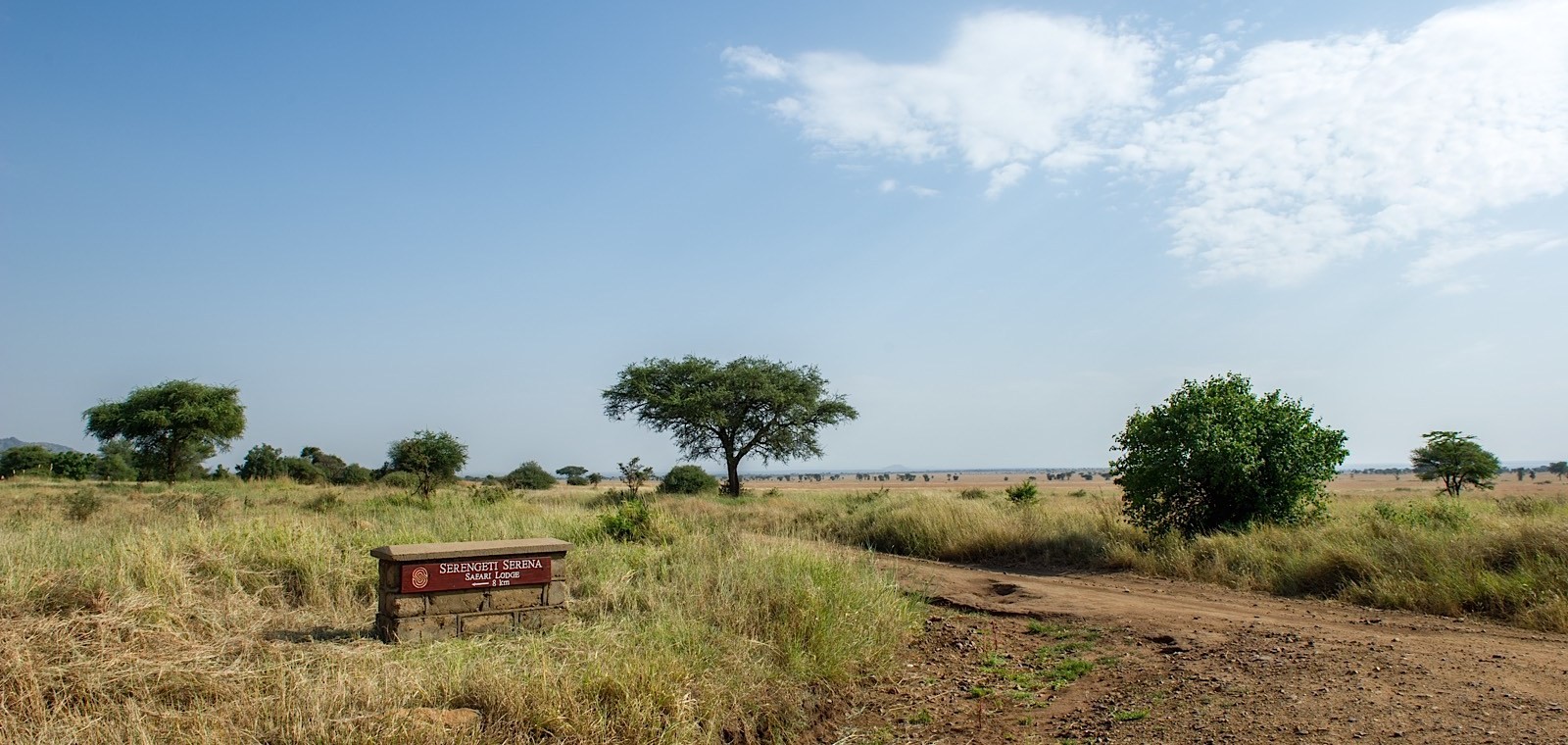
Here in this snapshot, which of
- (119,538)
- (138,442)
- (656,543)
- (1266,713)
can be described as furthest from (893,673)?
(138,442)

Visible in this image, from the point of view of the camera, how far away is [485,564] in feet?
28.3

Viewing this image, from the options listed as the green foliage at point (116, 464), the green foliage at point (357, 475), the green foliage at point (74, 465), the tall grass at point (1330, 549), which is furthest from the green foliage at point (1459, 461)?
the green foliage at point (74, 465)

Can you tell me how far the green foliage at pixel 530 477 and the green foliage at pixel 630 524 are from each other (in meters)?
36.1

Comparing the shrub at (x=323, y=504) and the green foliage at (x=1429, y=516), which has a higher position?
the shrub at (x=323, y=504)

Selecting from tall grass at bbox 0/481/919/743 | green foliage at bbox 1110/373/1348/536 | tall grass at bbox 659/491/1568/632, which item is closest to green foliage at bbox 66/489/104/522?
tall grass at bbox 0/481/919/743

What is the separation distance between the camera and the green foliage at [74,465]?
182ft

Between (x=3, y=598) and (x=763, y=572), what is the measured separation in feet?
21.7

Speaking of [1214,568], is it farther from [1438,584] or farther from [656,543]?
[656,543]

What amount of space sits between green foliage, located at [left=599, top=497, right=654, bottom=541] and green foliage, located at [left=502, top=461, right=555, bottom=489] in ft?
119

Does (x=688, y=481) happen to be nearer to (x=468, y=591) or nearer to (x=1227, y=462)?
(x=1227, y=462)

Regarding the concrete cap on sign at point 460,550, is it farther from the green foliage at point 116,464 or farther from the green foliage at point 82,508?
the green foliage at point 116,464

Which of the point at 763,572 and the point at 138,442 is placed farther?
the point at 138,442

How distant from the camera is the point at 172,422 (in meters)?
41.5

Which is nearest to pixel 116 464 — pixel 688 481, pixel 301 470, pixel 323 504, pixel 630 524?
pixel 301 470
